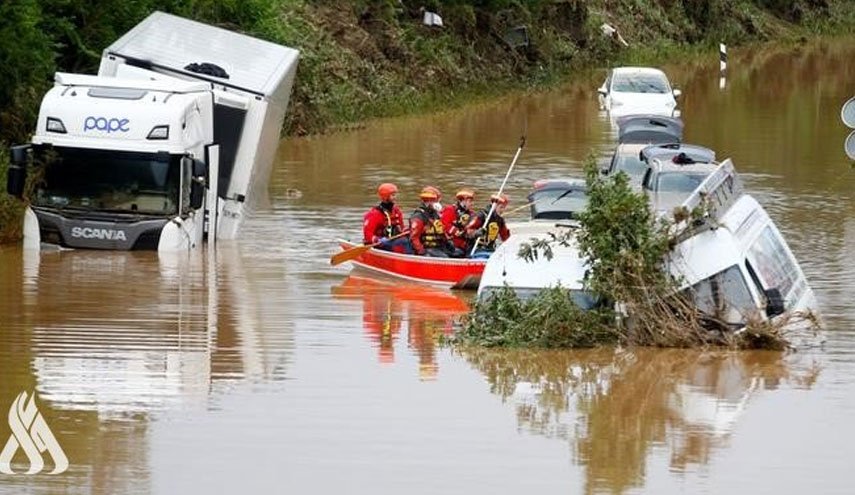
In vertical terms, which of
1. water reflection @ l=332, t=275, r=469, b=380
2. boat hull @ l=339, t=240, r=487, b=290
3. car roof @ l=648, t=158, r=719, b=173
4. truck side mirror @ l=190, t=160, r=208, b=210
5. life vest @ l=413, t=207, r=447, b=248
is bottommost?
water reflection @ l=332, t=275, r=469, b=380

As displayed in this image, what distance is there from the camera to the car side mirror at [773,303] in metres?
21.2

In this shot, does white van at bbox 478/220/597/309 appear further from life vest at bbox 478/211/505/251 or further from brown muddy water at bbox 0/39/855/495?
life vest at bbox 478/211/505/251

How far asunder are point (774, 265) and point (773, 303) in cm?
107

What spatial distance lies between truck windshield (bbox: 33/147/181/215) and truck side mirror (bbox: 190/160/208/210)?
0.68 feet

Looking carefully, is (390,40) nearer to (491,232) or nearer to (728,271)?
(491,232)

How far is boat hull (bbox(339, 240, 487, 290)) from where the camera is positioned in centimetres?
2642

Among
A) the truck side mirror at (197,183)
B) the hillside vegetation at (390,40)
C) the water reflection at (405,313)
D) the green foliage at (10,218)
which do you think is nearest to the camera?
the water reflection at (405,313)

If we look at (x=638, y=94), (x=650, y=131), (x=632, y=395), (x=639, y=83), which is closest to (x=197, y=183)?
(x=632, y=395)

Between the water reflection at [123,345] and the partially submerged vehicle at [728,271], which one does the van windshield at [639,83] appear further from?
the partially submerged vehicle at [728,271]

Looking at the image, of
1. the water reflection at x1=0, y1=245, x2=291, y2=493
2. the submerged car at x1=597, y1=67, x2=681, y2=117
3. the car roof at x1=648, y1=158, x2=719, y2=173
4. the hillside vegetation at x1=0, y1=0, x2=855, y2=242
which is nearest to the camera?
the water reflection at x1=0, y1=245, x2=291, y2=493

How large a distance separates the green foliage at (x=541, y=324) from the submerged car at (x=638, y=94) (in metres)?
27.9

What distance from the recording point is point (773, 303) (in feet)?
69.5

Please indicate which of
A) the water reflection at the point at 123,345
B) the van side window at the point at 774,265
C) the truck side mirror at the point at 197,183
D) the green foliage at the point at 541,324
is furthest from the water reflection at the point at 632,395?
the truck side mirror at the point at 197,183

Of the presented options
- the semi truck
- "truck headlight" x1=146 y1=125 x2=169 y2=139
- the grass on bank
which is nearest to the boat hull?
the semi truck
